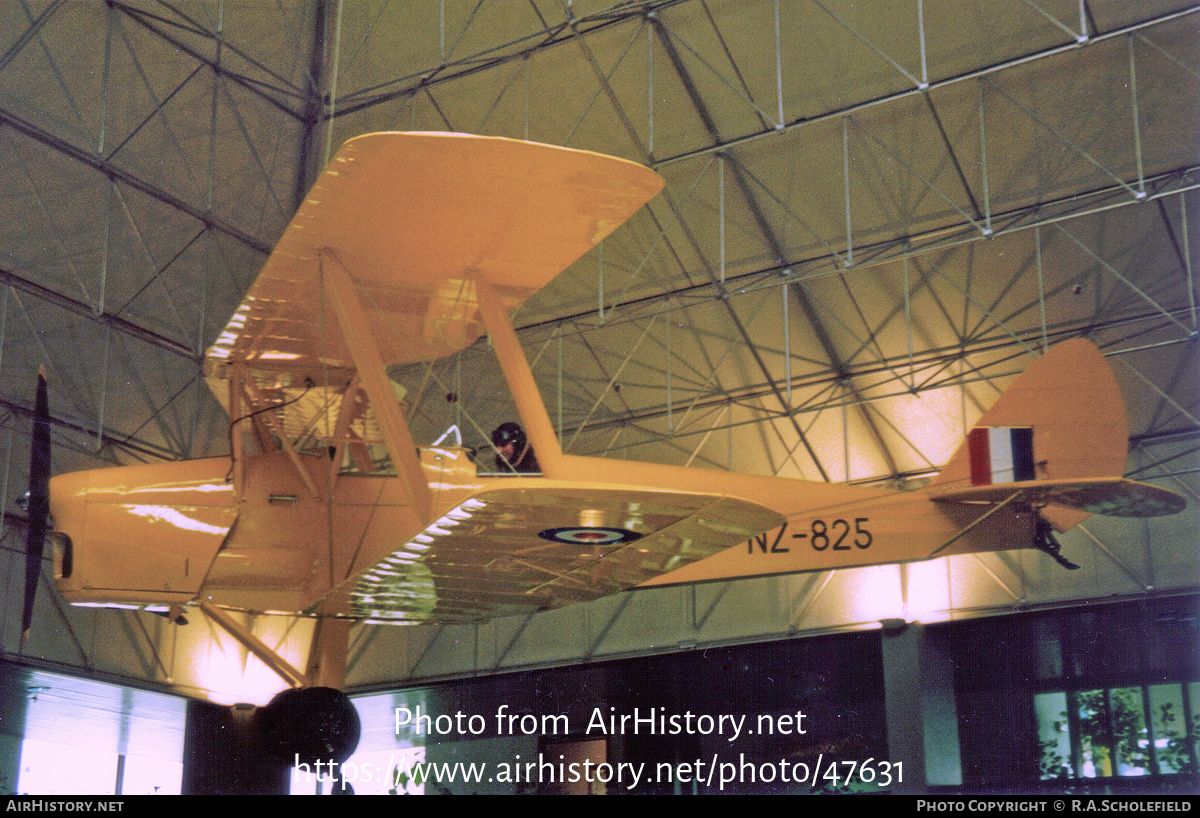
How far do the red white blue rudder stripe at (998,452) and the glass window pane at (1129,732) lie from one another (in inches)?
230

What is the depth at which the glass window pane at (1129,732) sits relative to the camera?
508 inches

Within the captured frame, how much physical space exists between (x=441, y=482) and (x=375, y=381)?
964mm

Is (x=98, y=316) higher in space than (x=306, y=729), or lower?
higher

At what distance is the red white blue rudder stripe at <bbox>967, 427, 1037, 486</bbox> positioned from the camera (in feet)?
28.5

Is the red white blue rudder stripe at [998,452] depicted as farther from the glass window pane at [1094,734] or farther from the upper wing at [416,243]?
the glass window pane at [1094,734]

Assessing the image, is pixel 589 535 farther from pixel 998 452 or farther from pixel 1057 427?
pixel 1057 427

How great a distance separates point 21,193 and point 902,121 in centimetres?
894

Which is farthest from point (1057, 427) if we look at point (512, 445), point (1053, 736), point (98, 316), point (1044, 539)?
point (98, 316)

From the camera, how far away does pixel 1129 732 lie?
13.2 meters

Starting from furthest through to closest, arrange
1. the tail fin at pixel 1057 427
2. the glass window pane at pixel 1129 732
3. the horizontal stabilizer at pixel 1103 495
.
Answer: the glass window pane at pixel 1129 732, the tail fin at pixel 1057 427, the horizontal stabilizer at pixel 1103 495

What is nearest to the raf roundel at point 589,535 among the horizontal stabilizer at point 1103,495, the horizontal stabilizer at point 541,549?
the horizontal stabilizer at point 541,549

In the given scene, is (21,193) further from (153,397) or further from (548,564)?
(548,564)

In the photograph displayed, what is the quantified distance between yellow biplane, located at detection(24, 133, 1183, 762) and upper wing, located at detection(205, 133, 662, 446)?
0.05ft
